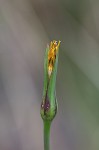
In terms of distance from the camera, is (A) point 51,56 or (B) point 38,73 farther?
(B) point 38,73

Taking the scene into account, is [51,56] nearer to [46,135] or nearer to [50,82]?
[50,82]

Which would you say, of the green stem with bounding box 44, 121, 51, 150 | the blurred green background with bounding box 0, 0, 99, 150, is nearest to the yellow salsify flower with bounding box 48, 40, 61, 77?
the green stem with bounding box 44, 121, 51, 150

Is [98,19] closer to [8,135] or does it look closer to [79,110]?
[79,110]

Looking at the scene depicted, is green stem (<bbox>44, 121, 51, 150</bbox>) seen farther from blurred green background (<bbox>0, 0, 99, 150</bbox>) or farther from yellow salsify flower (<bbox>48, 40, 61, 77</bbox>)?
blurred green background (<bbox>0, 0, 99, 150</bbox>)

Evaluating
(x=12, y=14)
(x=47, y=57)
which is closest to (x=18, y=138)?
(x=12, y=14)

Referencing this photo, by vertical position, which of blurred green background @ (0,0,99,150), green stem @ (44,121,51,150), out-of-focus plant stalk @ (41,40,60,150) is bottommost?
green stem @ (44,121,51,150)

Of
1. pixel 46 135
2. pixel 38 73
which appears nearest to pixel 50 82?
pixel 46 135
